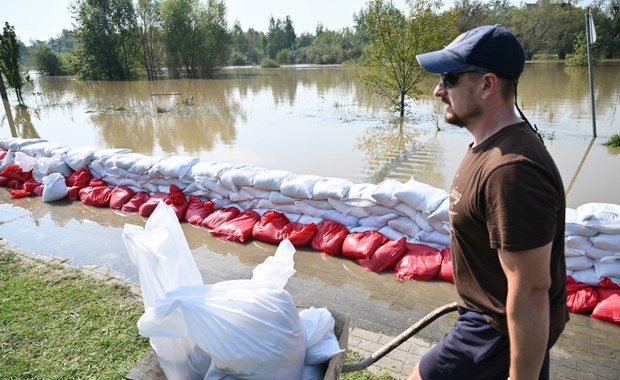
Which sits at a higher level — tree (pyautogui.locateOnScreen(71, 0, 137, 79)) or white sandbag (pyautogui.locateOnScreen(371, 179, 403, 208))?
tree (pyautogui.locateOnScreen(71, 0, 137, 79))

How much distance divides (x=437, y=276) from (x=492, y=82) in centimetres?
271

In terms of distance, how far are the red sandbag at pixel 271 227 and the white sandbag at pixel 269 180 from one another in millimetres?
301

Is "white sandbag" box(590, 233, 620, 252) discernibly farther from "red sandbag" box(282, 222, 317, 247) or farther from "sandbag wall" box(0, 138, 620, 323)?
"red sandbag" box(282, 222, 317, 247)

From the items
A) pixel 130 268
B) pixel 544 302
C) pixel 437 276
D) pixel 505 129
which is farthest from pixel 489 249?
pixel 130 268

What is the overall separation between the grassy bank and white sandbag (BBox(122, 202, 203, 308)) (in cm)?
114

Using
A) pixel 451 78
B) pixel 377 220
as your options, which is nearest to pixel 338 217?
pixel 377 220

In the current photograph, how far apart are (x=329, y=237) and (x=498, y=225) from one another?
315 centimetres

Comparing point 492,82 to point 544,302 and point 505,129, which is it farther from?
point 544,302

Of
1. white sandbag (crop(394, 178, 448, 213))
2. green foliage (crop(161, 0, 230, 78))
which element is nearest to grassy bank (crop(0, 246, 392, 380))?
white sandbag (crop(394, 178, 448, 213))

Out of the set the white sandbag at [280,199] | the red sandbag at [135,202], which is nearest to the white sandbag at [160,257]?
the white sandbag at [280,199]

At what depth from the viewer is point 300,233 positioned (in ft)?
13.7

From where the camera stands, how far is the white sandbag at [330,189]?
4.20 meters

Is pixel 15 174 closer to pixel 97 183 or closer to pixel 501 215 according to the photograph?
pixel 97 183

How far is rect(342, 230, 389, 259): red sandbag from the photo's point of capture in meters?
3.81
